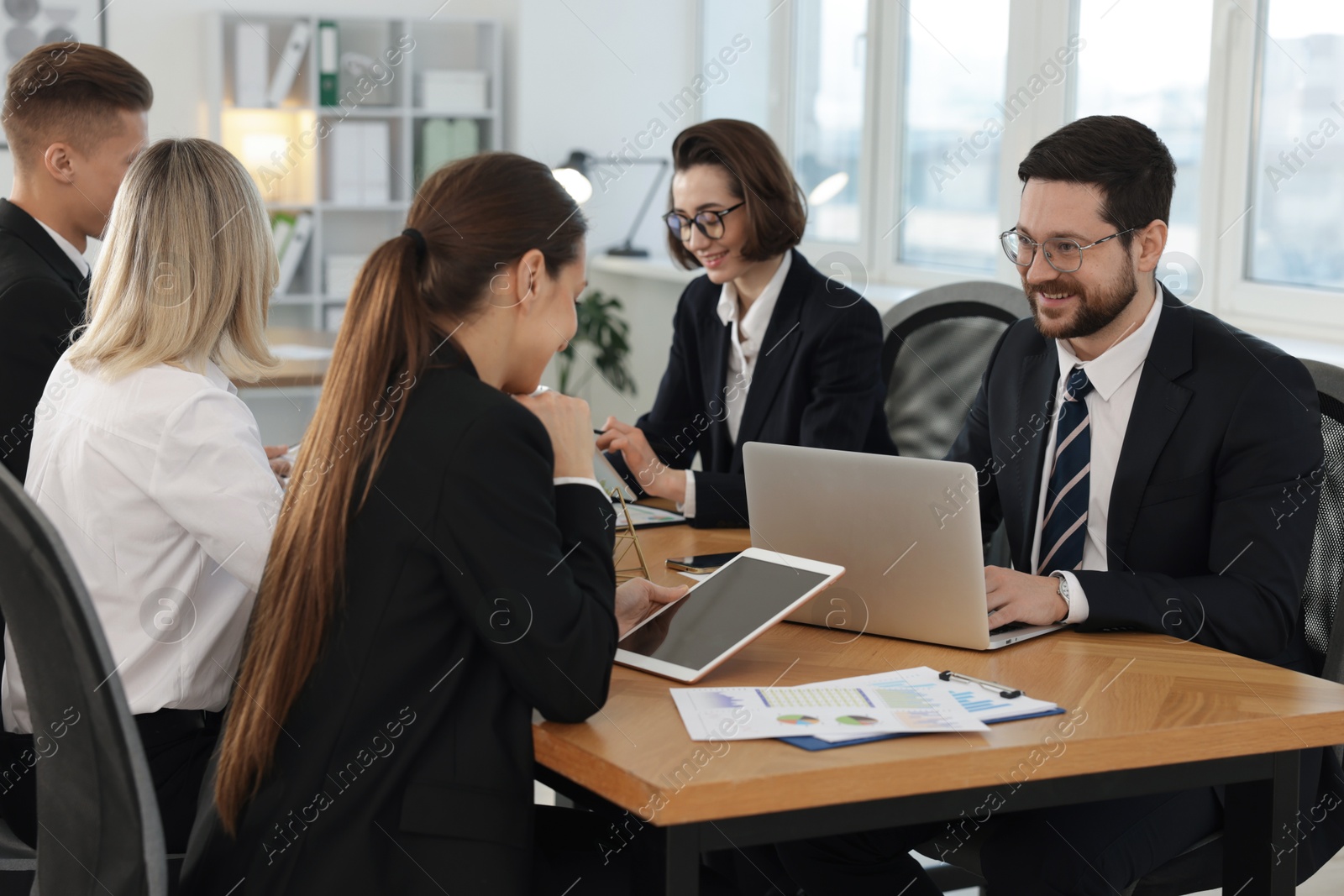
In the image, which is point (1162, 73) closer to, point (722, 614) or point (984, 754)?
point (722, 614)

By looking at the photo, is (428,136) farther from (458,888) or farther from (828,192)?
(458,888)

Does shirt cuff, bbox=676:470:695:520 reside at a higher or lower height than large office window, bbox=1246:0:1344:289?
lower

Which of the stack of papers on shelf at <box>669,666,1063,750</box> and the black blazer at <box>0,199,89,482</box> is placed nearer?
the stack of papers on shelf at <box>669,666,1063,750</box>

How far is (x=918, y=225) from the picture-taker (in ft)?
13.8

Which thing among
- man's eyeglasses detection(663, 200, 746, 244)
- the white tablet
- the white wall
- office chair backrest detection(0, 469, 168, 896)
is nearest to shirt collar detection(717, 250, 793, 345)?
man's eyeglasses detection(663, 200, 746, 244)

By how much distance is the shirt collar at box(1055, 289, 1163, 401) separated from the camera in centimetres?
180

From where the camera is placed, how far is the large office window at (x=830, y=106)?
4480 millimetres

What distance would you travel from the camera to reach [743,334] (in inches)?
101

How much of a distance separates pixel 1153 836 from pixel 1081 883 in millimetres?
111

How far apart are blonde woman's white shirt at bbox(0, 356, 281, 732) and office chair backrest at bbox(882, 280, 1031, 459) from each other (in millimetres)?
1361

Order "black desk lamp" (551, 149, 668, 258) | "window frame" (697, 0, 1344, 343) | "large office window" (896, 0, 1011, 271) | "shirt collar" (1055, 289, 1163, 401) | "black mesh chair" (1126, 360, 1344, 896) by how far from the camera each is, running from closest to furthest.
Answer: "black mesh chair" (1126, 360, 1344, 896) < "shirt collar" (1055, 289, 1163, 401) < "window frame" (697, 0, 1344, 343) < "large office window" (896, 0, 1011, 271) < "black desk lamp" (551, 149, 668, 258)

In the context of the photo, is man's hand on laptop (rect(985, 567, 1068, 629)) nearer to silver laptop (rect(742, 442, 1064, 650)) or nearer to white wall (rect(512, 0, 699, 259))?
silver laptop (rect(742, 442, 1064, 650))

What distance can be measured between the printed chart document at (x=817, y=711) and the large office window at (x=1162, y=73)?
2.07 metres

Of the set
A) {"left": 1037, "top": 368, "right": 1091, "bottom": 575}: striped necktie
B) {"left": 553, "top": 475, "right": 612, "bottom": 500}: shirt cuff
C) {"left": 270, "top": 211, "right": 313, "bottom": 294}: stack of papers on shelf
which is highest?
{"left": 270, "top": 211, "right": 313, "bottom": 294}: stack of papers on shelf
